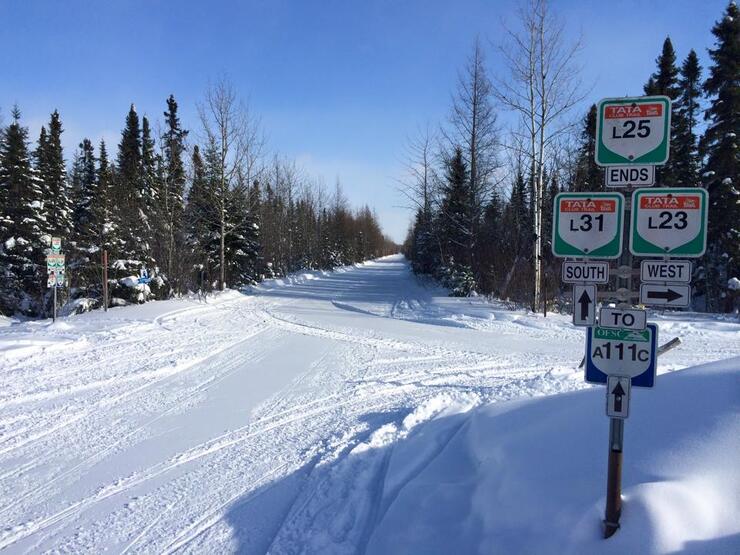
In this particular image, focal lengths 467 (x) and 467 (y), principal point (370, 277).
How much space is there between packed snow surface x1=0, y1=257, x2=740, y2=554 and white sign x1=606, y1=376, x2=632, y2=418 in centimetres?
53

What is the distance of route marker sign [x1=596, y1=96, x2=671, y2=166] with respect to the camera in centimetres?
265

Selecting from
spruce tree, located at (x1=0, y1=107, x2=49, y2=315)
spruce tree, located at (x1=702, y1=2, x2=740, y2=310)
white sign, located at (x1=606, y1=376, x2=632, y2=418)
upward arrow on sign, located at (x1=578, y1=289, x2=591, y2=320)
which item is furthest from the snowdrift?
spruce tree, located at (x1=0, y1=107, x2=49, y2=315)

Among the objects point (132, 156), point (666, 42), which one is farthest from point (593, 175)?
point (132, 156)

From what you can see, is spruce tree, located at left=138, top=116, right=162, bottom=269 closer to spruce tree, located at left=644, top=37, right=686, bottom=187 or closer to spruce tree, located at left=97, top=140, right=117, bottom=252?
spruce tree, located at left=97, top=140, right=117, bottom=252

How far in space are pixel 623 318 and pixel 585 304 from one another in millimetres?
214

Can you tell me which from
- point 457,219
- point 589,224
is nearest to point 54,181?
point 457,219

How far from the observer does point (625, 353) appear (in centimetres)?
272

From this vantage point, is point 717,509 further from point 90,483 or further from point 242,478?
point 90,483

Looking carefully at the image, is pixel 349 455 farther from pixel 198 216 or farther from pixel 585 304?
pixel 198 216

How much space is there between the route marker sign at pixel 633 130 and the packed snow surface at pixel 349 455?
1868 mm

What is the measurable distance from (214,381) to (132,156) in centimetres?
4254

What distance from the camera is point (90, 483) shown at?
441 cm

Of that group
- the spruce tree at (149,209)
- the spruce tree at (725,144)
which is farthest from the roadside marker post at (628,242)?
the spruce tree at (149,209)

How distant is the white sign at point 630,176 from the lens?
2.66 metres
